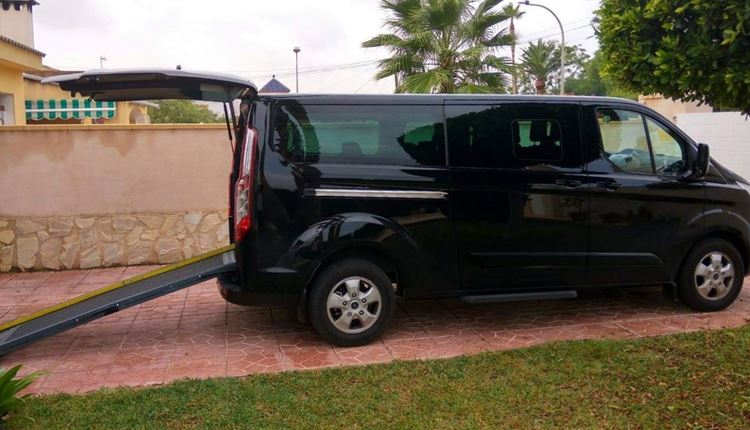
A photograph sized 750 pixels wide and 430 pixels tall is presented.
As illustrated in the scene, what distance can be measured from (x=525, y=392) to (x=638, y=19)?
2431 mm

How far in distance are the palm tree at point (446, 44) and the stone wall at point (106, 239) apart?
15.3 feet

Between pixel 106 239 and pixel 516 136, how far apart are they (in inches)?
221

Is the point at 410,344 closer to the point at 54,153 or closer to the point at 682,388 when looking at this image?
the point at 682,388

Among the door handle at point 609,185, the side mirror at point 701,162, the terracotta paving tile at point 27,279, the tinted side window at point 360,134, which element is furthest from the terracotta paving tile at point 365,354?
the terracotta paving tile at point 27,279

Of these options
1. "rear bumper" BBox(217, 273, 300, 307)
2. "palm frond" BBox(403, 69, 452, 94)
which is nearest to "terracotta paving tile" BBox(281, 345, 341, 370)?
"rear bumper" BBox(217, 273, 300, 307)

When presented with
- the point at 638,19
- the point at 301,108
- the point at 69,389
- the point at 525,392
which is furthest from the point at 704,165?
the point at 69,389

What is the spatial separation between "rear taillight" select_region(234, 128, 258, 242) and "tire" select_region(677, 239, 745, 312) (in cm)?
392

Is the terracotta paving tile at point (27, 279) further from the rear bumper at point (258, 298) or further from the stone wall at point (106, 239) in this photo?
the rear bumper at point (258, 298)

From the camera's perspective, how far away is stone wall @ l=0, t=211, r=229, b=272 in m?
8.20

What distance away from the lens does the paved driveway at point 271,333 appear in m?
4.82

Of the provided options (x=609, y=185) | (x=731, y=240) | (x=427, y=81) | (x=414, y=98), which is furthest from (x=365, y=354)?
(x=427, y=81)

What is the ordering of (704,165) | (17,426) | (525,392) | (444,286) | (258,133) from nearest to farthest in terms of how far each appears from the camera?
(17,426)
(525,392)
(258,133)
(444,286)
(704,165)

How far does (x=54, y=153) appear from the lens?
8.18 meters

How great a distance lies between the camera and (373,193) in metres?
5.06
